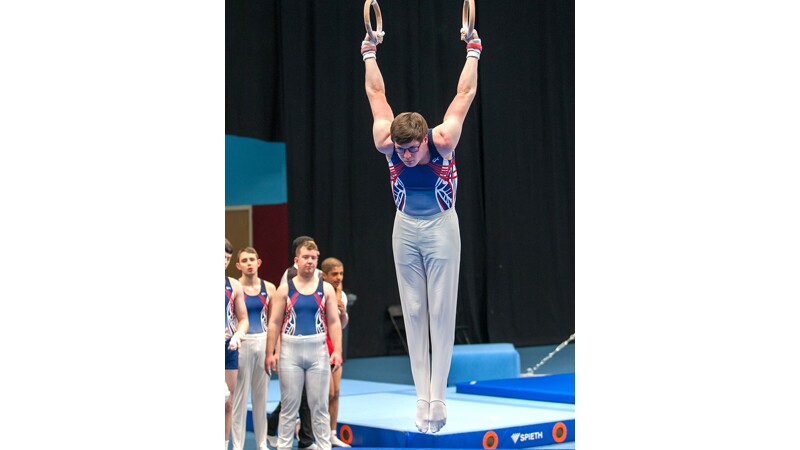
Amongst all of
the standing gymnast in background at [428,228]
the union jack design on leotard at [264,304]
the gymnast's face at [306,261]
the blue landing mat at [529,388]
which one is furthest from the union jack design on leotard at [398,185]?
the blue landing mat at [529,388]

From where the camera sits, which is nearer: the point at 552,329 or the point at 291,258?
the point at 291,258

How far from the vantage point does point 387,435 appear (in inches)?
275

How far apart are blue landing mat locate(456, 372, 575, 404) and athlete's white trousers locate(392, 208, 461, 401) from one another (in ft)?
13.8

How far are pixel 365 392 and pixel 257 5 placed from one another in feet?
12.8

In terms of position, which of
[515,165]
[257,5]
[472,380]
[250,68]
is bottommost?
[472,380]

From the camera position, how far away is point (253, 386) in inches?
269

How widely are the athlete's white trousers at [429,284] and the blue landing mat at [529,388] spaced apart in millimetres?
4217

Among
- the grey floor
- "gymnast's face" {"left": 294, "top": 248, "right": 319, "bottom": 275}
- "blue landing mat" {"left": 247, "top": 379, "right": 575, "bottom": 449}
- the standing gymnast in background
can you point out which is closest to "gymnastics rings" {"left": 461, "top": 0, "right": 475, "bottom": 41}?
the standing gymnast in background

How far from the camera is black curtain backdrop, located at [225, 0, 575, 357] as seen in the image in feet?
30.6

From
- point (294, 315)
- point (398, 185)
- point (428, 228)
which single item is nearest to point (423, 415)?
point (428, 228)

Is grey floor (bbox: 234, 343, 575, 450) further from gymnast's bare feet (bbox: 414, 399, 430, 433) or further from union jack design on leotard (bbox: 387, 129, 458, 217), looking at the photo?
union jack design on leotard (bbox: 387, 129, 458, 217)
